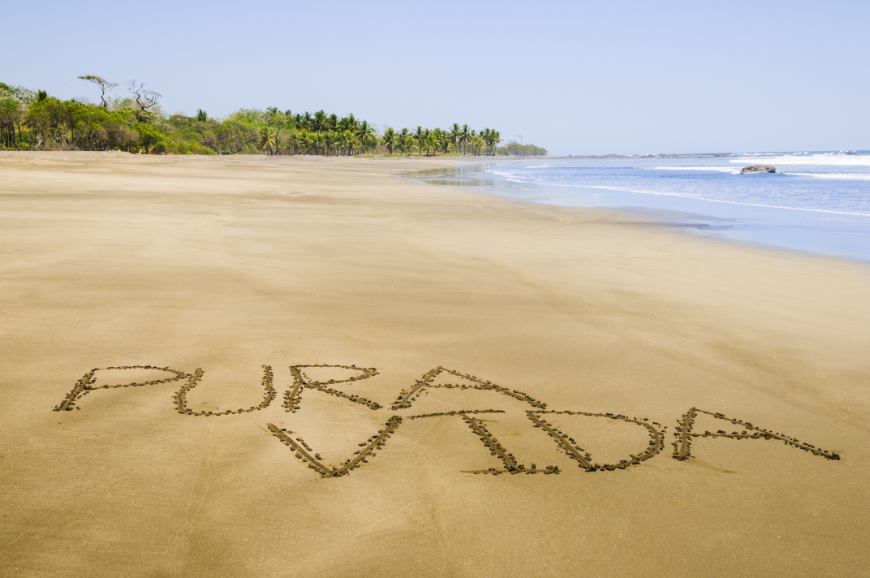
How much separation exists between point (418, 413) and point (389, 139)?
118615 millimetres

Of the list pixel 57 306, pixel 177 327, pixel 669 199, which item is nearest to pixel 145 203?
pixel 57 306

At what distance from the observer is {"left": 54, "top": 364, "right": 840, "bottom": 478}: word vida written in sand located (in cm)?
293

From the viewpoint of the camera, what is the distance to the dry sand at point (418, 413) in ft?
7.57

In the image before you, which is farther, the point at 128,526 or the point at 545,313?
the point at 545,313

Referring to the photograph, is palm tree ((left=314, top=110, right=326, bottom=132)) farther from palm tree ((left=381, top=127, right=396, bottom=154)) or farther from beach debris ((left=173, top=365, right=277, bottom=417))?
beach debris ((left=173, top=365, right=277, bottom=417))

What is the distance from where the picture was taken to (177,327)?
468 centimetres

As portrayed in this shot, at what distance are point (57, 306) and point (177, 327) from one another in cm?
128

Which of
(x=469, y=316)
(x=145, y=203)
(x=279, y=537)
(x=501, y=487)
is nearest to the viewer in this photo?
(x=279, y=537)

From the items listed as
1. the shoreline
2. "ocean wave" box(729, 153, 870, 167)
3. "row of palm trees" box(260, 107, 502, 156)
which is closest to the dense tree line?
"row of palm trees" box(260, 107, 502, 156)

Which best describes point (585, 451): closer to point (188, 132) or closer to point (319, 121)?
point (188, 132)

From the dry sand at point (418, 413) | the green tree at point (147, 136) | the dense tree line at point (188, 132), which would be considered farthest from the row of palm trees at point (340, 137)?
the dry sand at point (418, 413)

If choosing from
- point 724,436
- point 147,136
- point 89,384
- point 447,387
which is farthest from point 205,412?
point 147,136

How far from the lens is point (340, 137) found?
10100 centimetres

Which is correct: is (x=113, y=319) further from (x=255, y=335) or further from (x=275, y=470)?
(x=275, y=470)
